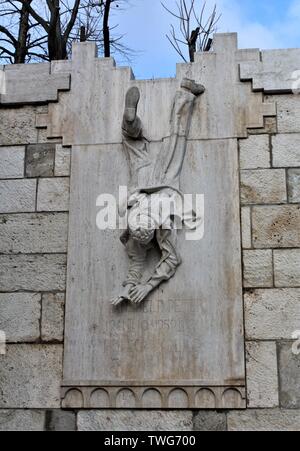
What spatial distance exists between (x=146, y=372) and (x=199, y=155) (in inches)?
65.2

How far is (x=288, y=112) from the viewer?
5.65 m

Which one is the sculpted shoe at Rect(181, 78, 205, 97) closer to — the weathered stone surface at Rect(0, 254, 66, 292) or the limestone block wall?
the limestone block wall

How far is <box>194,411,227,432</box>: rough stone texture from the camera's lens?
16.7ft

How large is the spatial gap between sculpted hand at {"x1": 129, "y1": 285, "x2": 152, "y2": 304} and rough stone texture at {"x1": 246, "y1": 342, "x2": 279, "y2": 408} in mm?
797

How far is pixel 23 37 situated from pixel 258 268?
7018 mm

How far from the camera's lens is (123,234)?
17.8 feet

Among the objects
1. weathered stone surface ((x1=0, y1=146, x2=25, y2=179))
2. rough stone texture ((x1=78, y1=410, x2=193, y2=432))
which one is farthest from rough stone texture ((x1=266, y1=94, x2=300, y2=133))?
rough stone texture ((x1=78, y1=410, x2=193, y2=432))

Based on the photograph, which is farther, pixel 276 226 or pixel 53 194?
pixel 53 194

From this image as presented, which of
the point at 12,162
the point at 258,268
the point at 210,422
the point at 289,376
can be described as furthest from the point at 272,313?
the point at 12,162

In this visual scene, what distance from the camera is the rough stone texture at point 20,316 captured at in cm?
546

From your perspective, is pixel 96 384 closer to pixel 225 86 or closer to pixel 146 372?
pixel 146 372

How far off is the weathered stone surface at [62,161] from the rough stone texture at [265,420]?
220 centimetres

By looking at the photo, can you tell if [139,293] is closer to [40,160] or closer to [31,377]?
[31,377]

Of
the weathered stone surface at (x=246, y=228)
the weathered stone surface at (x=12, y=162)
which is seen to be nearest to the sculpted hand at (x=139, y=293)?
the weathered stone surface at (x=246, y=228)
